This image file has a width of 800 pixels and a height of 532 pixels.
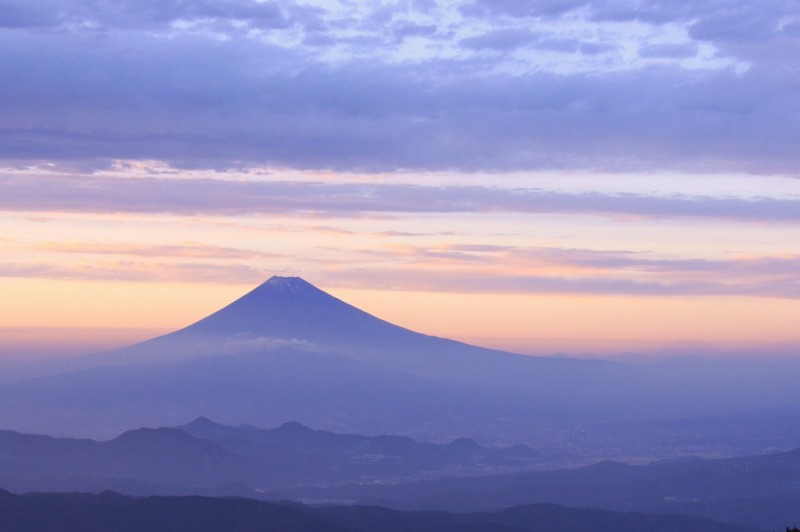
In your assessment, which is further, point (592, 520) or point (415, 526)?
point (592, 520)

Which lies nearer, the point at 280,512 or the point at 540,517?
the point at 280,512

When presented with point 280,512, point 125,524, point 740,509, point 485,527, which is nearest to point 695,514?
point 740,509

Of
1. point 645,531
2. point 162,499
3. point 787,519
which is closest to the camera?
point 162,499

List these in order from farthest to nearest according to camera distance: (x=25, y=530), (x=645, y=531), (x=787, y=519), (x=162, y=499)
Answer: (x=787, y=519), (x=645, y=531), (x=162, y=499), (x=25, y=530)

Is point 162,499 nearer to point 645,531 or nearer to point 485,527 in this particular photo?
point 485,527

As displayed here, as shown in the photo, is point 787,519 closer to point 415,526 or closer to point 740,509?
point 740,509

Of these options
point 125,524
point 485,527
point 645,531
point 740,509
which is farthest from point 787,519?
point 125,524
